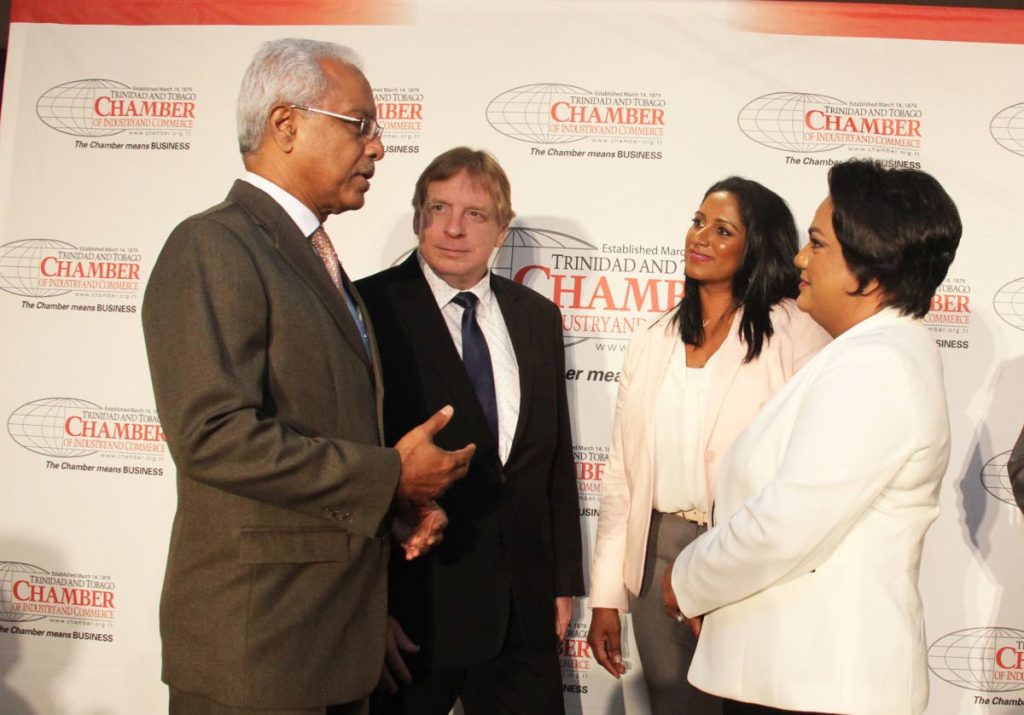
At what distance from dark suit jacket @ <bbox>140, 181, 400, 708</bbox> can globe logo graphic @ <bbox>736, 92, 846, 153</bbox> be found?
240 cm

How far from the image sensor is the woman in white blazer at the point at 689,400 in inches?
96.3

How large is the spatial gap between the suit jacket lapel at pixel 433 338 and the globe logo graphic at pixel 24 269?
2033 millimetres

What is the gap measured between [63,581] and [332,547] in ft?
8.35

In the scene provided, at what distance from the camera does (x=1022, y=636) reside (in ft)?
11.3

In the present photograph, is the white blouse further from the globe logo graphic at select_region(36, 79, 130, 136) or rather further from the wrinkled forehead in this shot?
the globe logo graphic at select_region(36, 79, 130, 136)

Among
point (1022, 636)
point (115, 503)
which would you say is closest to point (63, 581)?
point (115, 503)

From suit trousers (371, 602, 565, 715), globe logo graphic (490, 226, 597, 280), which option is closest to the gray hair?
suit trousers (371, 602, 565, 715)

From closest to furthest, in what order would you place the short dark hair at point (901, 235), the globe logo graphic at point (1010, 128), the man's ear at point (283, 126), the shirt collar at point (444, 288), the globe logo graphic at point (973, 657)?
the short dark hair at point (901, 235)
the man's ear at point (283, 126)
the shirt collar at point (444, 288)
the globe logo graphic at point (973, 657)
the globe logo graphic at point (1010, 128)

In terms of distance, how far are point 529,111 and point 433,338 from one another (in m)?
1.57

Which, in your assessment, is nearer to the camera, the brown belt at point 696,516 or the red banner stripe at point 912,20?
the brown belt at point 696,516

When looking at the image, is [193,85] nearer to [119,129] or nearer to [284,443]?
[119,129]

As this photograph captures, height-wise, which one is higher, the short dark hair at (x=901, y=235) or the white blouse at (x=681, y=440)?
the short dark hair at (x=901, y=235)

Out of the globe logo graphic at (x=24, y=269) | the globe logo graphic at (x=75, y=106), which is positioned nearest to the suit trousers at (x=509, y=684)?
the globe logo graphic at (x=24, y=269)

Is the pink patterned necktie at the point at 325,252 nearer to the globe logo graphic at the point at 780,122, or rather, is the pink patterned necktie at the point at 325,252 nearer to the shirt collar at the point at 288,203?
the shirt collar at the point at 288,203
